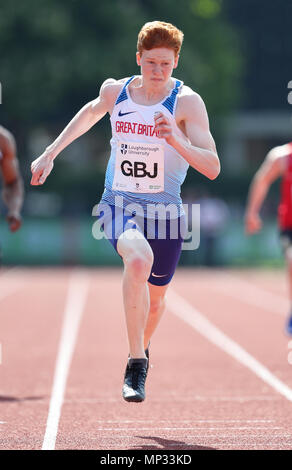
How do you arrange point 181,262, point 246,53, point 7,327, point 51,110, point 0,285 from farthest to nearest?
point 246,53 → point 51,110 → point 181,262 → point 0,285 → point 7,327

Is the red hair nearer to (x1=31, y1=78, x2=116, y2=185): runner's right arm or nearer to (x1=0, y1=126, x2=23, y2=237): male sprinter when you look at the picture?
(x1=31, y1=78, x2=116, y2=185): runner's right arm

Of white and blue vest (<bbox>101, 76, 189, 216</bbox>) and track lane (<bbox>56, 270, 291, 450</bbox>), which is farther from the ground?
white and blue vest (<bbox>101, 76, 189, 216</bbox>)

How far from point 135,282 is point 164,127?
2.96 feet

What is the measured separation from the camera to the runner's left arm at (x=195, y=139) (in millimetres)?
5754

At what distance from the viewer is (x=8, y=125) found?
37.6 m

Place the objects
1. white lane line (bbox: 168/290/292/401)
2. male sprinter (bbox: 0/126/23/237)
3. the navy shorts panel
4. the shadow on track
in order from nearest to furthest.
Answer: the shadow on track, the navy shorts panel, male sprinter (bbox: 0/126/23/237), white lane line (bbox: 168/290/292/401)

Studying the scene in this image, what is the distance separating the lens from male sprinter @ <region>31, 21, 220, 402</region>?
6.05 m

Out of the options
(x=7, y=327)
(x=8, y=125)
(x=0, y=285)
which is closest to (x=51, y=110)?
(x=8, y=125)

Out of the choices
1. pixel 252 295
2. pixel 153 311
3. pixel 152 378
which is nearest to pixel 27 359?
pixel 152 378

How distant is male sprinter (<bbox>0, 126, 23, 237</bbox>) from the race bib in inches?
83.0

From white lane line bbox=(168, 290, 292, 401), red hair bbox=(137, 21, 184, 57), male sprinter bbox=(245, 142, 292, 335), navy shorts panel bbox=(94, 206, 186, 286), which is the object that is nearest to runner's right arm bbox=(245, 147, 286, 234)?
male sprinter bbox=(245, 142, 292, 335)

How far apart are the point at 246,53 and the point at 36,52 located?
35.1 ft

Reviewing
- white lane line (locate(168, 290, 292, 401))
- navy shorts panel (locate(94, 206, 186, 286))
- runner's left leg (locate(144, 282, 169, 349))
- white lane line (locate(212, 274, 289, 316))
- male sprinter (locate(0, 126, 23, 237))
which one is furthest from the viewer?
white lane line (locate(212, 274, 289, 316))

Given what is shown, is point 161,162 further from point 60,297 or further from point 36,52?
point 36,52
